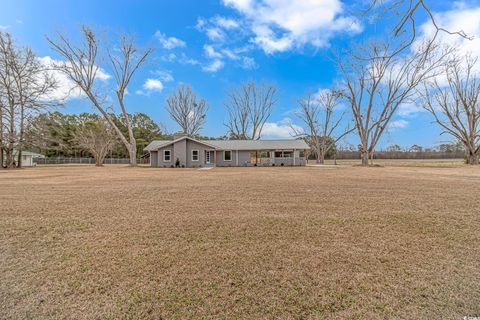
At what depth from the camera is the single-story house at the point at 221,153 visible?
87.2ft

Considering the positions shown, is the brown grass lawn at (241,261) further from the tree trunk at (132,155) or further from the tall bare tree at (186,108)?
the tall bare tree at (186,108)

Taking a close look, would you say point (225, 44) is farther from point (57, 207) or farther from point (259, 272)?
point (259, 272)

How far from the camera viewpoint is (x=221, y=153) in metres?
29.2

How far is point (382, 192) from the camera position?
7395 mm

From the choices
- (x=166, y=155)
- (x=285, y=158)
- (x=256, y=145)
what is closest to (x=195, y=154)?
(x=166, y=155)

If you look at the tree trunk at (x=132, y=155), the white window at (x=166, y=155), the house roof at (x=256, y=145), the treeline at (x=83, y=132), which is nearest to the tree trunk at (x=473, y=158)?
the house roof at (x=256, y=145)

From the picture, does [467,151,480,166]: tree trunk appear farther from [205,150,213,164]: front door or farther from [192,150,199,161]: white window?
[192,150,199,161]: white window

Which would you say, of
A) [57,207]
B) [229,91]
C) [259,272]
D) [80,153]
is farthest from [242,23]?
[80,153]

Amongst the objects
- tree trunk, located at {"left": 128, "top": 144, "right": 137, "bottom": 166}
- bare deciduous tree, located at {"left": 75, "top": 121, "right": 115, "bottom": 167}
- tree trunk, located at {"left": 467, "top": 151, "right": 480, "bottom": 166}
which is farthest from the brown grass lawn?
tree trunk, located at {"left": 467, "top": 151, "right": 480, "bottom": 166}

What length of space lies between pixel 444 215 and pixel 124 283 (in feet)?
19.4

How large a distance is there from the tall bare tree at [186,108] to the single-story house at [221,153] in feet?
47.9

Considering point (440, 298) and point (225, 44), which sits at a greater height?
point (225, 44)

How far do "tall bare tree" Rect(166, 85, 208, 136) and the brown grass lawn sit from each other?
38476 millimetres

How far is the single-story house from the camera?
26.6 m
